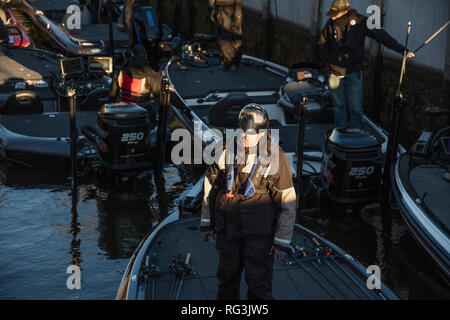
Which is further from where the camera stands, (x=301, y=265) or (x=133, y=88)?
(x=133, y=88)

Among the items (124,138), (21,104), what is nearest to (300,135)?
(124,138)

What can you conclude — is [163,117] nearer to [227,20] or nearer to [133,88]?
[133,88]

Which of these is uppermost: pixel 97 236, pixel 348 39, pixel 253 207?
pixel 348 39

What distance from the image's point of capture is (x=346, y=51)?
8.07 metres

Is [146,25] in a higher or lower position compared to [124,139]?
higher

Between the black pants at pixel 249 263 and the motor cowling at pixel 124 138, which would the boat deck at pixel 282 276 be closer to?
the black pants at pixel 249 263

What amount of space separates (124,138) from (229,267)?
3.72 metres

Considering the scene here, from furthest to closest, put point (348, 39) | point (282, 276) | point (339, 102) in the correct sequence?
point (339, 102), point (348, 39), point (282, 276)

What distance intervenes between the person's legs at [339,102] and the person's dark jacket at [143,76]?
2.48 metres

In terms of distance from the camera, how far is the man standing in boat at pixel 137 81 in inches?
347
